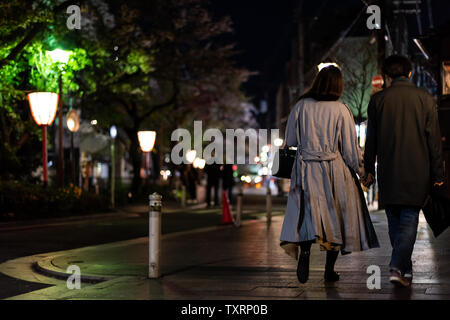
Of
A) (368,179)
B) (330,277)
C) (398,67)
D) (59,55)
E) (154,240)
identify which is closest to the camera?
(368,179)

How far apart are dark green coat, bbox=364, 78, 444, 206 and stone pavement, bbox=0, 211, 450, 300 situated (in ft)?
2.96

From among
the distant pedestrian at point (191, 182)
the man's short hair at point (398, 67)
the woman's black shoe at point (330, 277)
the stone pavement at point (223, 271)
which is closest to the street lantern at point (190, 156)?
the distant pedestrian at point (191, 182)

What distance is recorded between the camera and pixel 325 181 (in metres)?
7.43

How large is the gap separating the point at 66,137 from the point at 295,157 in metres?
32.6

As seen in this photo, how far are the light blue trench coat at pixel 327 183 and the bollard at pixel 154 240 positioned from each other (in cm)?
153

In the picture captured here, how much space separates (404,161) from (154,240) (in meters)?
2.76

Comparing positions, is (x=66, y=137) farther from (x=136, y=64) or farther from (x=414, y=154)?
(x=414, y=154)

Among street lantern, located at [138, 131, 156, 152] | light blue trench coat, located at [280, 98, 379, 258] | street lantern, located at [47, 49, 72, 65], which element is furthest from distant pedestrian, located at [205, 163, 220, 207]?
light blue trench coat, located at [280, 98, 379, 258]

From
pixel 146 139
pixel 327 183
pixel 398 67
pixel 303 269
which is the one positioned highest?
pixel 398 67

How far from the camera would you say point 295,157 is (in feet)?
25.4

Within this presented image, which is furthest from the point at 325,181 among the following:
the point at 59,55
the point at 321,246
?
the point at 59,55

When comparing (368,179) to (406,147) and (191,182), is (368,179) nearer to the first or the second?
(406,147)

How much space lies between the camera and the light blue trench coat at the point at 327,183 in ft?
24.0

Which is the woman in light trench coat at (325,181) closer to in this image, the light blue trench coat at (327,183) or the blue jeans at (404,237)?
the light blue trench coat at (327,183)
